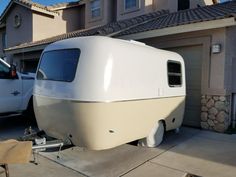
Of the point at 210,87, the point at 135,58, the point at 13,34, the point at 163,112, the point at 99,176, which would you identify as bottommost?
the point at 99,176

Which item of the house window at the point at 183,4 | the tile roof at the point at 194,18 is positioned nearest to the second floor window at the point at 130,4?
the house window at the point at 183,4

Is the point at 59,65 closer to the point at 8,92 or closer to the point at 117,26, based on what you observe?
the point at 8,92

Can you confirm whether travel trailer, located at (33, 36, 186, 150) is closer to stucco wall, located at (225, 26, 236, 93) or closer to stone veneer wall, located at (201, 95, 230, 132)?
stone veneer wall, located at (201, 95, 230, 132)

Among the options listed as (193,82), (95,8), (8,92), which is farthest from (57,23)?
(193,82)

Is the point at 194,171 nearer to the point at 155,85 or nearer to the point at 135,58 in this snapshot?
the point at 155,85

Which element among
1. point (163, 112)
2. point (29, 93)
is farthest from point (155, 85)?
point (29, 93)

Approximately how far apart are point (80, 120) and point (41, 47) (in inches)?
376

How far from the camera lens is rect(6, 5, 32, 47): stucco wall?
18502mm

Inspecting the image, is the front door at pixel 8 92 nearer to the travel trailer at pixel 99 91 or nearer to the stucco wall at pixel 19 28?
the travel trailer at pixel 99 91

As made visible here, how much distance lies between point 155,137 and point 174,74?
1.64 meters

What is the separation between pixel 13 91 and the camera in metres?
7.84

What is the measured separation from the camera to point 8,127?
8539 mm

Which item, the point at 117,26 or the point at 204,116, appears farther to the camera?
the point at 117,26

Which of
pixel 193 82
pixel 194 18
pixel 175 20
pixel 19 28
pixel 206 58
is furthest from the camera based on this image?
pixel 19 28
